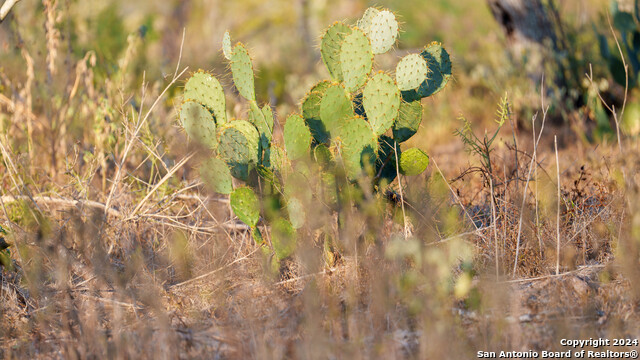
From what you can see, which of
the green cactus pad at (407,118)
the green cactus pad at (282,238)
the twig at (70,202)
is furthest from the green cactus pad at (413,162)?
the twig at (70,202)

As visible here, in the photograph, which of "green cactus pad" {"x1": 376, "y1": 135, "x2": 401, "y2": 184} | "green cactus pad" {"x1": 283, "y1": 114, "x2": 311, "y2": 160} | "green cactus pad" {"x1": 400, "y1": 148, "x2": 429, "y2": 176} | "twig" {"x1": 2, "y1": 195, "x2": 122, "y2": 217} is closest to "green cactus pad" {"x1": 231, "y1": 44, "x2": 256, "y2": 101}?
"green cactus pad" {"x1": 283, "y1": 114, "x2": 311, "y2": 160}

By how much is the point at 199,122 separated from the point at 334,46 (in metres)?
0.69

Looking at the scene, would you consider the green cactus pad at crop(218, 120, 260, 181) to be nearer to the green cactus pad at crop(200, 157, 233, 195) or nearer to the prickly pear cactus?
the green cactus pad at crop(200, 157, 233, 195)

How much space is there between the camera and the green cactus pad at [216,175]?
269 centimetres

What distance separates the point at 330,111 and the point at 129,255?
1198 millimetres

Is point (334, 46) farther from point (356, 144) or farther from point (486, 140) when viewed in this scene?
point (486, 140)

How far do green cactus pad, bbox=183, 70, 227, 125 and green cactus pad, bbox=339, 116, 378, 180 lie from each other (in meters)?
0.57

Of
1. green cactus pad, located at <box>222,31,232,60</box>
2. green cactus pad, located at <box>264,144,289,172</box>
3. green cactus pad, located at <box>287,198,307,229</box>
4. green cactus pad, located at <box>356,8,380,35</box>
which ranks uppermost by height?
green cactus pad, located at <box>356,8,380,35</box>

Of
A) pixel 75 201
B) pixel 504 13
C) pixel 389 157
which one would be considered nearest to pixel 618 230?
pixel 389 157

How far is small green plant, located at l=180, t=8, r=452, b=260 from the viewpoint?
2.59 meters

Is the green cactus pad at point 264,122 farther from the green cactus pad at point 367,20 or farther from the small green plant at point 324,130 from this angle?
the green cactus pad at point 367,20

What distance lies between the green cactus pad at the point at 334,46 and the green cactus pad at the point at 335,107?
0.46 feet

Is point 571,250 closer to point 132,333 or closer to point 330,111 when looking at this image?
point 330,111

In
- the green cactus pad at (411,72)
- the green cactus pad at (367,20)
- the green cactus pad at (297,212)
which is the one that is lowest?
the green cactus pad at (297,212)
